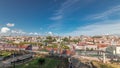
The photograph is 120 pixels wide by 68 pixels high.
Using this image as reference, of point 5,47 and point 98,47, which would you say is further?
point 98,47

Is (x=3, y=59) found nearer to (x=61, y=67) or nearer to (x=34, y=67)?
(x=34, y=67)

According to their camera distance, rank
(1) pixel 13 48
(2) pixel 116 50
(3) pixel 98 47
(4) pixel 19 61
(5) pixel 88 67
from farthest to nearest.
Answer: (3) pixel 98 47 → (1) pixel 13 48 → (2) pixel 116 50 → (4) pixel 19 61 → (5) pixel 88 67

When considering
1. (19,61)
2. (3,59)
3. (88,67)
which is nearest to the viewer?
(88,67)

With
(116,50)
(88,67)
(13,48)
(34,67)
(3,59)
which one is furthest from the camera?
(13,48)

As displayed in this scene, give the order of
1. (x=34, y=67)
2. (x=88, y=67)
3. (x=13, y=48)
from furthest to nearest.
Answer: (x=13, y=48) → (x=34, y=67) → (x=88, y=67)

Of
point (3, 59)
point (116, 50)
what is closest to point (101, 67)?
point (3, 59)

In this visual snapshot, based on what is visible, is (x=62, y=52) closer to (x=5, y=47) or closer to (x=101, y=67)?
(x=5, y=47)

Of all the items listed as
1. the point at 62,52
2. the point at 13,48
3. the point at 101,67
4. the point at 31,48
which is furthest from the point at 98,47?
the point at 101,67

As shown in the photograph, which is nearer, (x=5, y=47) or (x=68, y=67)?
(x=68, y=67)
